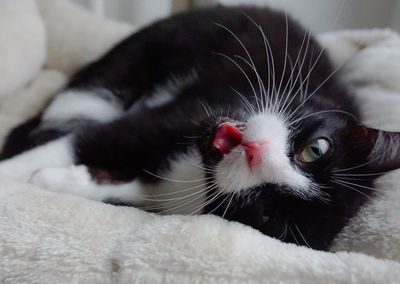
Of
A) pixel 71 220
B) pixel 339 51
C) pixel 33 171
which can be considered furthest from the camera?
pixel 339 51

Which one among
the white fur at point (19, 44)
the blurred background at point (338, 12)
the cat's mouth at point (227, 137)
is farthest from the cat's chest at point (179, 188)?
the blurred background at point (338, 12)

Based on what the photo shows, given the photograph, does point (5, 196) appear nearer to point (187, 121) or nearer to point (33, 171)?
point (33, 171)

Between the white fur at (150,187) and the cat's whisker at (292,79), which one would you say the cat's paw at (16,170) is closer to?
the white fur at (150,187)

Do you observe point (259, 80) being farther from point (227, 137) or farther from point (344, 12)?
point (344, 12)

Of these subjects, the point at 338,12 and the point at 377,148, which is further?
the point at 338,12

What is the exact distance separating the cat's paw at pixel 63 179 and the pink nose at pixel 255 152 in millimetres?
338

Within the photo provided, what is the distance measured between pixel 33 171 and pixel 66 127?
0.20 metres

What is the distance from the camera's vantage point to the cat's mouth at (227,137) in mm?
895

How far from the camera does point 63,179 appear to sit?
1031 mm

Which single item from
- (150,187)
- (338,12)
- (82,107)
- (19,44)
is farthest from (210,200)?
(338,12)

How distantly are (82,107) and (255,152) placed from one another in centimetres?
57

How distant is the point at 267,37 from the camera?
132 centimetres

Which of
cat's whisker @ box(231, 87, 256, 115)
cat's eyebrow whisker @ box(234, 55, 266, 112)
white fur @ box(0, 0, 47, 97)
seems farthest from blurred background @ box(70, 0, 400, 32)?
cat's whisker @ box(231, 87, 256, 115)

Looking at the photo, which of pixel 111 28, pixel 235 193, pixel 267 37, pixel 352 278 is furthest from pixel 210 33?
pixel 352 278
